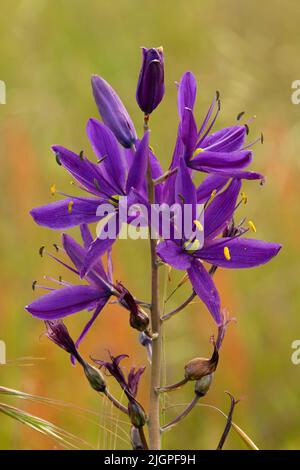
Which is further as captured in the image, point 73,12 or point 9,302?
point 73,12

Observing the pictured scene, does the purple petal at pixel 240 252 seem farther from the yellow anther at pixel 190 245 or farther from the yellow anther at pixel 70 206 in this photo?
the yellow anther at pixel 70 206

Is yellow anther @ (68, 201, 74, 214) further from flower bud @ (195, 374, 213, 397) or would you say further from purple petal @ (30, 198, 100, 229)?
flower bud @ (195, 374, 213, 397)

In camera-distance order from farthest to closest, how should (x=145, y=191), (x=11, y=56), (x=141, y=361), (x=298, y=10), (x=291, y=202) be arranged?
1. (x=298, y=10)
2. (x=11, y=56)
3. (x=291, y=202)
4. (x=141, y=361)
5. (x=145, y=191)

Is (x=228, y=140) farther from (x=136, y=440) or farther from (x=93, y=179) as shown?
(x=136, y=440)

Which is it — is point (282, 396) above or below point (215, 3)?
below

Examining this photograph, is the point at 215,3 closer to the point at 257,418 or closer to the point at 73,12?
the point at 73,12

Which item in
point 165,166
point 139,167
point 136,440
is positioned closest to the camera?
point 139,167

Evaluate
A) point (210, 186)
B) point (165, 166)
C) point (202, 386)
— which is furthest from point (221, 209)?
point (165, 166)

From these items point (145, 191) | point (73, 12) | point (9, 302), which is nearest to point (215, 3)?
point (73, 12)
